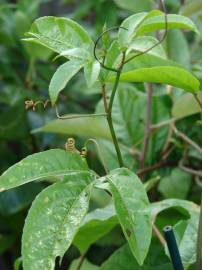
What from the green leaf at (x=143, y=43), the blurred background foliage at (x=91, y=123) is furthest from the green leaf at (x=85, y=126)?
the green leaf at (x=143, y=43)

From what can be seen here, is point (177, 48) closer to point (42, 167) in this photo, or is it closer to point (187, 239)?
point (187, 239)

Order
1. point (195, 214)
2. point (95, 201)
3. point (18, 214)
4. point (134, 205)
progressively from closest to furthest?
point (134, 205) < point (195, 214) < point (95, 201) < point (18, 214)

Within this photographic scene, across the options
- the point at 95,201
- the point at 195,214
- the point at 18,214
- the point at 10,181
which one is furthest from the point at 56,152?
the point at 18,214

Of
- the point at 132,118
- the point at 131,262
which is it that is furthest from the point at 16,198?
the point at 131,262

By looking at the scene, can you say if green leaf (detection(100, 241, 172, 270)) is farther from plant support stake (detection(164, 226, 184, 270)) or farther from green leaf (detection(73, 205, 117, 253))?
plant support stake (detection(164, 226, 184, 270))

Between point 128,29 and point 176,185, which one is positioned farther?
point 176,185

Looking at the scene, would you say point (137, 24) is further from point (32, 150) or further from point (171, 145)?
point (32, 150)
